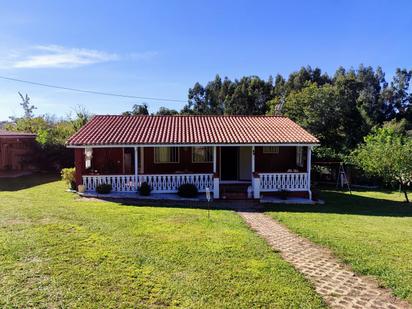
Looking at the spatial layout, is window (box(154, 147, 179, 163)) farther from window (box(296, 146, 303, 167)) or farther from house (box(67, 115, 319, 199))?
window (box(296, 146, 303, 167))

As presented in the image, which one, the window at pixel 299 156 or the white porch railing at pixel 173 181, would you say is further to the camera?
the window at pixel 299 156

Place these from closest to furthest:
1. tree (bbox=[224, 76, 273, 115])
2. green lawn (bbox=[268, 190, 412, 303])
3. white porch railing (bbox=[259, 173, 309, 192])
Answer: green lawn (bbox=[268, 190, 412, 303])
white porch railing (bbox=[259, 173, 309, 192])
tree (bbox=[224, 76, 273, 115])

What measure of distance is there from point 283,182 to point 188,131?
5197mm

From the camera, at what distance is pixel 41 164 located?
989 inches

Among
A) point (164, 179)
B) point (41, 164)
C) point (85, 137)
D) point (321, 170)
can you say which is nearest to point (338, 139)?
point (321, 170)

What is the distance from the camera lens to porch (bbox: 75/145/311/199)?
15.8 metres

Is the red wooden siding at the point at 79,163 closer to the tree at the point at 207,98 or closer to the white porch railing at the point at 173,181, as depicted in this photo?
the white porch railing at the point at 173,181

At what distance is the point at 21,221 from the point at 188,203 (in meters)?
6.36

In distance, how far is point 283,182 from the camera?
1608 centimetres

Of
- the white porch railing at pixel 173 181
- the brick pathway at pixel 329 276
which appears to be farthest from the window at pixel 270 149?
the brick pathway at pixel 329 276

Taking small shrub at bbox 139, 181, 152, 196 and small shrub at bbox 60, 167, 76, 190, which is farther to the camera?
small shrub at bbox 60, 167, 76, 190

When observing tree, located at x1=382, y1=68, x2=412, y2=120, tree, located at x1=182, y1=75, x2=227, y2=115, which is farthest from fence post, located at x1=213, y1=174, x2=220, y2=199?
tree, located at x1=382, y1=68, x2=412, y2=120

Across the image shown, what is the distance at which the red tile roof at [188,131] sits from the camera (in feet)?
51.8

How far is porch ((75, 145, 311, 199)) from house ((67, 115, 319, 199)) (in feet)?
0.15
